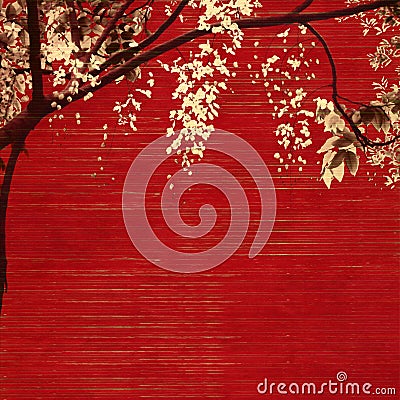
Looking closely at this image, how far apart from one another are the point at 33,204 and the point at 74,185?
11 centimetres

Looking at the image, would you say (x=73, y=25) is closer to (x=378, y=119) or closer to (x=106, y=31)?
(x=106, y=31)

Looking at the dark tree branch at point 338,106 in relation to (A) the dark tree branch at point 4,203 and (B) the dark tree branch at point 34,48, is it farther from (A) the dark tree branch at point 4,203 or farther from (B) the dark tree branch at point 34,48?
(A) the dark tree branch at point 4,203

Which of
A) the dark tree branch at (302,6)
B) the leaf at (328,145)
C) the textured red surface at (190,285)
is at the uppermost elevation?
the dark tree branch at (302,6)

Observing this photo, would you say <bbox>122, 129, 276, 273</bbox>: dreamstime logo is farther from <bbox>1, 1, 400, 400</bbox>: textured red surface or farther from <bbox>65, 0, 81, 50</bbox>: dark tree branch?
<bbox>65, 0, 81, 50</bbox>: dark tree branch

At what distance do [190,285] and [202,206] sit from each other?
0.62 ft

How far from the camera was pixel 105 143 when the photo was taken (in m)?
1.34

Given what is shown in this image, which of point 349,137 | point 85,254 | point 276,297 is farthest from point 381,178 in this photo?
point 85,254

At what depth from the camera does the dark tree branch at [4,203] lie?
52.8 inches

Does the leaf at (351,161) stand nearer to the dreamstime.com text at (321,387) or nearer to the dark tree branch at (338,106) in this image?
the dark tree branch at (338,106)

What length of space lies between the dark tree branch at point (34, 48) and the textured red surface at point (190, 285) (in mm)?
92

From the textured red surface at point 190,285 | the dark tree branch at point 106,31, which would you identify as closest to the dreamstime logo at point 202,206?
the textured red surface at point 190,285

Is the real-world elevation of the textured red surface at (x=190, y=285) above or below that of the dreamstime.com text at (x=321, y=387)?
above

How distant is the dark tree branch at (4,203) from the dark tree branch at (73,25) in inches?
11.0

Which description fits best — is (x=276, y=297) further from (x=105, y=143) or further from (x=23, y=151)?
(x=23, y=151)
